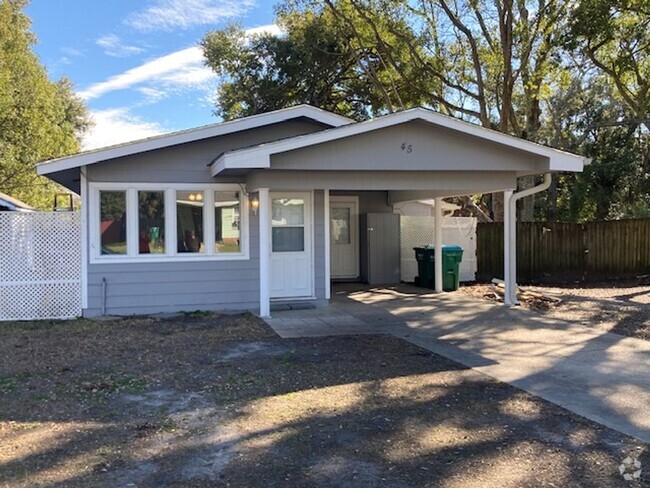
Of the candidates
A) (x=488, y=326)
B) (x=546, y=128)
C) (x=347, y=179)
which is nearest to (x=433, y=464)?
(x=488, y=326)

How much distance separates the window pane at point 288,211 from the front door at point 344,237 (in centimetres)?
372

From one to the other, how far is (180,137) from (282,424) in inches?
Answer: 261

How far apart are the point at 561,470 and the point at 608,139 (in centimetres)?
2792

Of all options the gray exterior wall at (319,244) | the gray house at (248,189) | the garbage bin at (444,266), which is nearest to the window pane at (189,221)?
the gray house at (248,189)

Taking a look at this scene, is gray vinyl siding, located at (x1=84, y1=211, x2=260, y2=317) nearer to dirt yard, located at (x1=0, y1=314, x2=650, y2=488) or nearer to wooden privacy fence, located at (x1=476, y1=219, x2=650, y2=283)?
dirt yard, located at (x1=0, y1=314, x2=650, y2=488)

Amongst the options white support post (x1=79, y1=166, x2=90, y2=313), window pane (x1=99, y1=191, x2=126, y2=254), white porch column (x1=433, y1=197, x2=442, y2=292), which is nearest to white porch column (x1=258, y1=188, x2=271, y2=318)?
window pane (x1=99, y1=191, x2=126, y2=254)

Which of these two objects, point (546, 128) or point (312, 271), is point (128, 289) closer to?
point (312, 271)

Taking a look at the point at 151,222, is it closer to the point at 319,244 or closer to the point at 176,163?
the point at 176,163

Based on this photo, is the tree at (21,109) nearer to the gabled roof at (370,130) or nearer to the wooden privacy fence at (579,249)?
the gabled roof at (370,130)

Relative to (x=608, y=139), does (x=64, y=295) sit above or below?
below

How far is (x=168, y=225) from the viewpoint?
10367 mm

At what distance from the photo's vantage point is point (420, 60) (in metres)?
18.9

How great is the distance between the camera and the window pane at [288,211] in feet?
37.0

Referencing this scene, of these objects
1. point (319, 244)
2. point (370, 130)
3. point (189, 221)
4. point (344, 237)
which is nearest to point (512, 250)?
point (319, 244)
